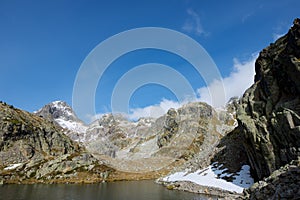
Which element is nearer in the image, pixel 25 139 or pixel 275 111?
pixel 275 111

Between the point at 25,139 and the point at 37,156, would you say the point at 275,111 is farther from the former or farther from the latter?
the point at 25,139

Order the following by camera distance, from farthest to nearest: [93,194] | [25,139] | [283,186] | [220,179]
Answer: [25,139] < [93,194] < [220,179] < [283,186]

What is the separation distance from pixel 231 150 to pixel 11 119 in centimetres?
12895

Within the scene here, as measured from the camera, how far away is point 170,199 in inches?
1959

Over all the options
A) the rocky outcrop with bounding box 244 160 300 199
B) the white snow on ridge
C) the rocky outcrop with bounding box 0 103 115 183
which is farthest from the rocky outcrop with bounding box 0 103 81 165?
the rocky outcrop with bounding box 244 160 300 199

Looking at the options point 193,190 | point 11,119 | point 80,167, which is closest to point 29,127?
point 11,119

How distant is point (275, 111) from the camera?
44875 millimetres

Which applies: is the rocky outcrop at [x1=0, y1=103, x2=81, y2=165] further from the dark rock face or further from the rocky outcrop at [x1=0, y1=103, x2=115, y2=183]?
the dark rock face

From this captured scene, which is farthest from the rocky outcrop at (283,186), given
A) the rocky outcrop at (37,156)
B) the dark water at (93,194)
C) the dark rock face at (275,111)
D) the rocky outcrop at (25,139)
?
the rocky outcrop at (25,139)

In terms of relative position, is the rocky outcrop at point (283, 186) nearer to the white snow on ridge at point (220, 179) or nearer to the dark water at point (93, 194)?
the white snow on ridge at point (220, 179)

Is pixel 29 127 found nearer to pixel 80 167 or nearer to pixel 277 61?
pixel 80 167

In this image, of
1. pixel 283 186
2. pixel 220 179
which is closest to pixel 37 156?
pixel 220 179

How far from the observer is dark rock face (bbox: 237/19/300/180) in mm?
40438

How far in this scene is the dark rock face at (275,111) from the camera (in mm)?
40438
